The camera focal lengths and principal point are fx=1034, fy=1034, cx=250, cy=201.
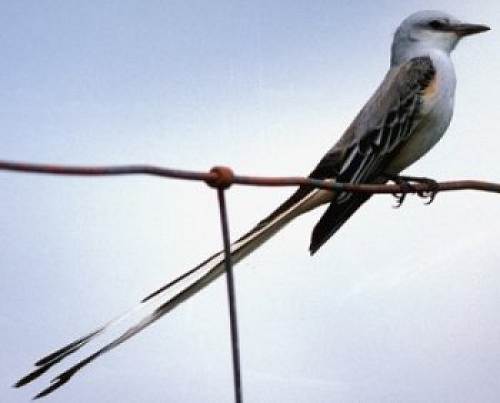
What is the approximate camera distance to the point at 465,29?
4.95m

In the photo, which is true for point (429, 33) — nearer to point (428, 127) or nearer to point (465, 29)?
point (465, 29)

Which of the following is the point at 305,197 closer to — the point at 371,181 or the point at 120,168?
the point at 371,181

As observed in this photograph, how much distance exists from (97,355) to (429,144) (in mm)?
2327

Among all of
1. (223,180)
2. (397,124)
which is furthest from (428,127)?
(223,180)

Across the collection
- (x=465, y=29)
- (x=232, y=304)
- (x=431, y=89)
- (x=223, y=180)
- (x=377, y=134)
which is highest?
(x=465, y=29)

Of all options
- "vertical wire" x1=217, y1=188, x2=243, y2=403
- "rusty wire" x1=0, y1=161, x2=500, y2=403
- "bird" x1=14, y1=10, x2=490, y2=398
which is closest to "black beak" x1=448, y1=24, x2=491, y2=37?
"bird" x1=14, y1=10, x2=490, y2=398

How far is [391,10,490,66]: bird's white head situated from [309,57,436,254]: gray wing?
0.20 meters

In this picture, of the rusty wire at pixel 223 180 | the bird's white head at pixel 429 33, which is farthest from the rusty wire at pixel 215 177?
the bird's white head at pixel 429 33

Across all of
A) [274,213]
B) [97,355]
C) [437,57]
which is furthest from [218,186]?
[437,57]

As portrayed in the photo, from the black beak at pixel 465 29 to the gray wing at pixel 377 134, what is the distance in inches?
12.0

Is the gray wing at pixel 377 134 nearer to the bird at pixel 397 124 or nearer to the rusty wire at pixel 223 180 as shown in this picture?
the bird at pixel 397 124

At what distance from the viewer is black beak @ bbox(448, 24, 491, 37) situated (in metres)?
4.93

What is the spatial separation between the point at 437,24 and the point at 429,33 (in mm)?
59

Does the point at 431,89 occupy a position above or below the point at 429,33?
below
